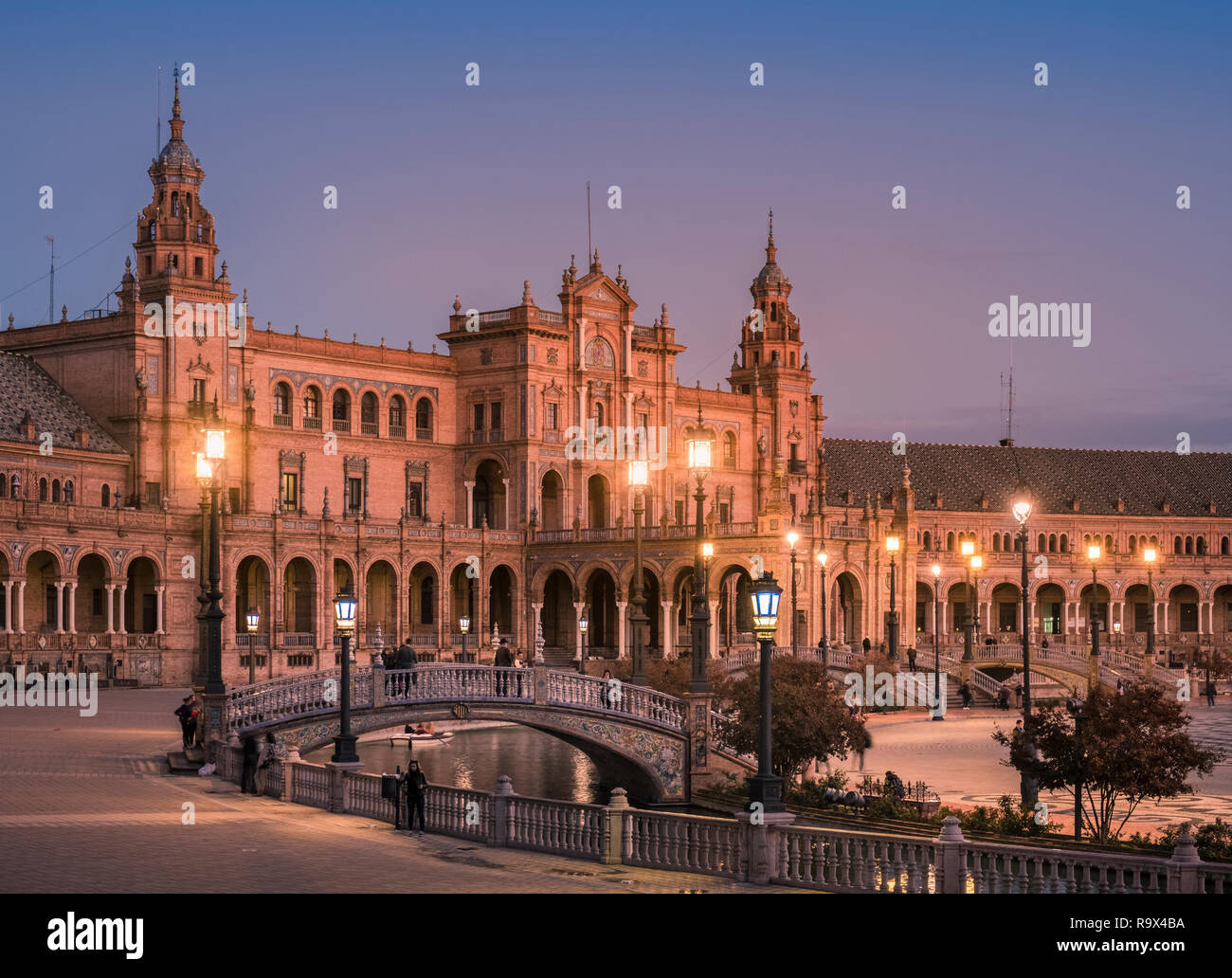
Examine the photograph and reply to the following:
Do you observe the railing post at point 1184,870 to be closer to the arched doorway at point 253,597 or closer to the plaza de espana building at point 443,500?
the plaza de espana building at point 443,500

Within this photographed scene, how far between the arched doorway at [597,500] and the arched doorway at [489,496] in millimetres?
4598

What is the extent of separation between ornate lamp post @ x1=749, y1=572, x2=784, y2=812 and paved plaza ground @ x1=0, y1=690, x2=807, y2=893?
1.14 meters

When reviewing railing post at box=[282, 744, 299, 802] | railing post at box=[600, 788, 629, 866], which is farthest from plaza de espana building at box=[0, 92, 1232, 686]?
railing post at box=[600, 788, 629, 866]

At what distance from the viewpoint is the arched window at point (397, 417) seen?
9125 centimetres

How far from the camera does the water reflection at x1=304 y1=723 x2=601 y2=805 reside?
46250mm

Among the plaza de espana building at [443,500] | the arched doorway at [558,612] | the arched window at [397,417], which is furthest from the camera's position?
the arched doorway at [558,612]

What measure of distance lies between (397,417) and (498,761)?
4079 centimetres

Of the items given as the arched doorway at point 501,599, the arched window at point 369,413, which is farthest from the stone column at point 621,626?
the arched window at point 369,413

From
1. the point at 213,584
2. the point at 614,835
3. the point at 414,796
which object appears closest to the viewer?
the point at 614,835

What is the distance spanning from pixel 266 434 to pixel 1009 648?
34.3m

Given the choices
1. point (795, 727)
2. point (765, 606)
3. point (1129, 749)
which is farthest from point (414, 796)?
point (795, 727)

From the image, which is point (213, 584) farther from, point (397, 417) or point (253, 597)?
point (397, 417)

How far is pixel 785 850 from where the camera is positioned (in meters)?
23.5
